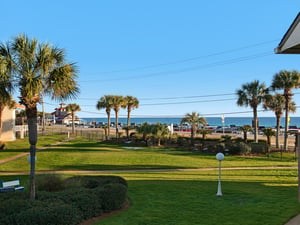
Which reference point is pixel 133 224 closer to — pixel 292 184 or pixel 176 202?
pixel 176 202

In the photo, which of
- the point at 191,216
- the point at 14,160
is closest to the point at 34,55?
the point at 191,216

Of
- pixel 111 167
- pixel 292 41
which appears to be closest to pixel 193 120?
pixel 111 167

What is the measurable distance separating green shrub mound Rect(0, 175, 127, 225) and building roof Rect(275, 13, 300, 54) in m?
6.17

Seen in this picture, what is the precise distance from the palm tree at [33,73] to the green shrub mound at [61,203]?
811mm

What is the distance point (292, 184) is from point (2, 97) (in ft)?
42.9

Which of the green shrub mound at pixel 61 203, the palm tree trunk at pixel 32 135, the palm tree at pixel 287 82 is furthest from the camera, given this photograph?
the palm tree at pixel 287 82

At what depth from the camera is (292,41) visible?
6762mm

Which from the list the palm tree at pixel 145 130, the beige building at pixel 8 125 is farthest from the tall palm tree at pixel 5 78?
the beige building at pixel 8 125

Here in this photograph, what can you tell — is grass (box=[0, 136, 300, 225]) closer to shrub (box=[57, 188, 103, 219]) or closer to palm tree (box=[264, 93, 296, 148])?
shrub (box=[57, 188, 103, 219])

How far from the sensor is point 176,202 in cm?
1070

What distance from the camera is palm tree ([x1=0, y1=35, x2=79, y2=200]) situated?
29.5 feet

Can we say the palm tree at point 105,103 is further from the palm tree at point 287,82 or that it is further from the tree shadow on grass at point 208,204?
the tree shadow on grass at point 208,204

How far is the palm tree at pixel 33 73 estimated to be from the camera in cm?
898

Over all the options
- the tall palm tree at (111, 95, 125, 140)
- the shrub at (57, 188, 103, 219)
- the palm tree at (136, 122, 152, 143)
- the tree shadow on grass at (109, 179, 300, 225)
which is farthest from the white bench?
Answer: the tall palm tree at (111, 95, 125, 140)
